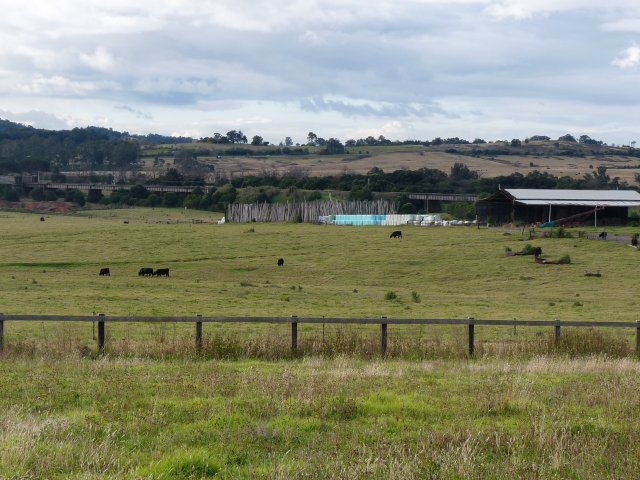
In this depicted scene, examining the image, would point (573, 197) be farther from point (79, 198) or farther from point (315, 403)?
point (79, 198)

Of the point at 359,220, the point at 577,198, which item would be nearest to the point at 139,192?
the point at 359,220

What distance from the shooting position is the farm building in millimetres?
84938

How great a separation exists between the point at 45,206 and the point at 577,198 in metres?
84.4

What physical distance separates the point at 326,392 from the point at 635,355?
28.7 feet

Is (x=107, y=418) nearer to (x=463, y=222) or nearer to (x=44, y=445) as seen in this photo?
(x=44, y=445)

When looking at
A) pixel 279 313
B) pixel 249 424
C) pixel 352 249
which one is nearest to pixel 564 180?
pixel 352 249

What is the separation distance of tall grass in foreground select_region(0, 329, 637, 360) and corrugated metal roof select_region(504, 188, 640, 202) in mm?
70362

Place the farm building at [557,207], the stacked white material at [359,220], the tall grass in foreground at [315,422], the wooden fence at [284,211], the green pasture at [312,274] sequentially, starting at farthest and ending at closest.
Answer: the wooden fence at [284,211] < the stacked white material at [359,220] < the farm building at [557,207] < the green pasture at [312,274] < the tall grass in foreground at [315,422]

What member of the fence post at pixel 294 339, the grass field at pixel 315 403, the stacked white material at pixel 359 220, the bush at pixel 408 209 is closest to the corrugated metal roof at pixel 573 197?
the stacked white material at pixel 359 220

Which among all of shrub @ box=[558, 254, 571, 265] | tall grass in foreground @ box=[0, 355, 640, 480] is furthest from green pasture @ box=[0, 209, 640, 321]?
tall grass in foreground @ box=[0, 355, 640, 480]

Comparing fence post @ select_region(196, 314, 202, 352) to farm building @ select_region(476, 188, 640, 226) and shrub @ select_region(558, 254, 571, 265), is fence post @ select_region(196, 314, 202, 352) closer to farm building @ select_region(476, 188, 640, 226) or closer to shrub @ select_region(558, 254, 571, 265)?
shrub @ select_region(558, 254, 571, 265)

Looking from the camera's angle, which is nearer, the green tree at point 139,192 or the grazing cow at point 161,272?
the grazing cow at point 161,272

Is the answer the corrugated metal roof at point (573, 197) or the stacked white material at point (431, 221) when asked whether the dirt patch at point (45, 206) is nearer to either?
the stacked white material at point (431, 221)

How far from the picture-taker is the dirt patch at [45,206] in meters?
133
